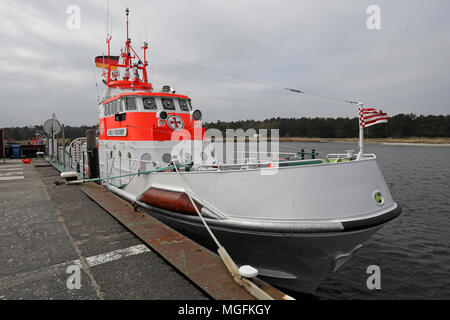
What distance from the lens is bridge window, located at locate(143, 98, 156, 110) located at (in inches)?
323

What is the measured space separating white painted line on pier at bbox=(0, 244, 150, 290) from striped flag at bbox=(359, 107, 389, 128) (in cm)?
460

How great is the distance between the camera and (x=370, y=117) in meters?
5.31

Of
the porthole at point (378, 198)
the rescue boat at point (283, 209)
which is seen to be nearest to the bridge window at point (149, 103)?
the rescue boat at point (283, 209)

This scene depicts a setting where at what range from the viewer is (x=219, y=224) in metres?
4.80

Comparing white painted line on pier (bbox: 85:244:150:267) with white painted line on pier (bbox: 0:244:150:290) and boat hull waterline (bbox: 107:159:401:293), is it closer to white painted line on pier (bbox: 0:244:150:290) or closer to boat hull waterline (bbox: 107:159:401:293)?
white painted line on pier (bbox: 0:244:150:290)

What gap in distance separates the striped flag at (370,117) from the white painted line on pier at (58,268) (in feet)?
15.1

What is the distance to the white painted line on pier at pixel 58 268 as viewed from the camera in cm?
331

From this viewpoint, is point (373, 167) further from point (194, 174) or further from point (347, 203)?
point (194, 174)

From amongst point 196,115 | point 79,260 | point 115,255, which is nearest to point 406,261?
point 196,115

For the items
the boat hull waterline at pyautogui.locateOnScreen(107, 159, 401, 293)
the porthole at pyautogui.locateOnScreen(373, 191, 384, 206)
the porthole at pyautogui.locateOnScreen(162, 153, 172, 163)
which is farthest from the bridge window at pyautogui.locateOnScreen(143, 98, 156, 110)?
the porthole at pyautogui.locateOnScreen(373, 191, 384, 206)

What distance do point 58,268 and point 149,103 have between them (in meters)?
5.62
